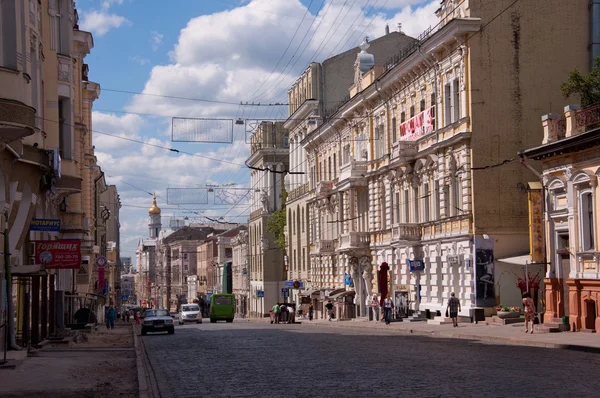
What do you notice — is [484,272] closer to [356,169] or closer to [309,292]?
[356,169]

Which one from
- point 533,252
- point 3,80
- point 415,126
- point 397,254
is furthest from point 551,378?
point 397,254

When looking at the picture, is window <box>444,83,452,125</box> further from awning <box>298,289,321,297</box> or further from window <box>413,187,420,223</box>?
awning <box>298,289,321,297</box>

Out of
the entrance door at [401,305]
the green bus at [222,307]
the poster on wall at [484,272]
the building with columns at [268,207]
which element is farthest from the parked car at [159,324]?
the building with columns at [268,207]

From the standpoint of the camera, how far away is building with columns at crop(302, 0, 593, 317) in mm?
43344

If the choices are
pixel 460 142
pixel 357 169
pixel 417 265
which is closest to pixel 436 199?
pixel 417 265

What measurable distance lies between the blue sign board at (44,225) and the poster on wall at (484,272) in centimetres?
2116

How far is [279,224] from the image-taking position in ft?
319

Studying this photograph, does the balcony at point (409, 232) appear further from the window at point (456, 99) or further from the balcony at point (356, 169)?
the balcony at point (356, 169)

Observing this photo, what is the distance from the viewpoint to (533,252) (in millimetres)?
37750

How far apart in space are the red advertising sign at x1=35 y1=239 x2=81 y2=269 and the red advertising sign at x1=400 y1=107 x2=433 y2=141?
23350 mm

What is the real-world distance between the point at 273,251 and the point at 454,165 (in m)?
56.6

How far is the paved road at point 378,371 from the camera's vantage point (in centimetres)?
1614

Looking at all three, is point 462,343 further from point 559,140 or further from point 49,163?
point 49,163

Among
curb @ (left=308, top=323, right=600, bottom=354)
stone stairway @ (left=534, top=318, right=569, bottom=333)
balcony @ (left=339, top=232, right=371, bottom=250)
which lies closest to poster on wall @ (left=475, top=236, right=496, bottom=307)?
curb @ (left=308, top=323, right=600, bottom=354)
